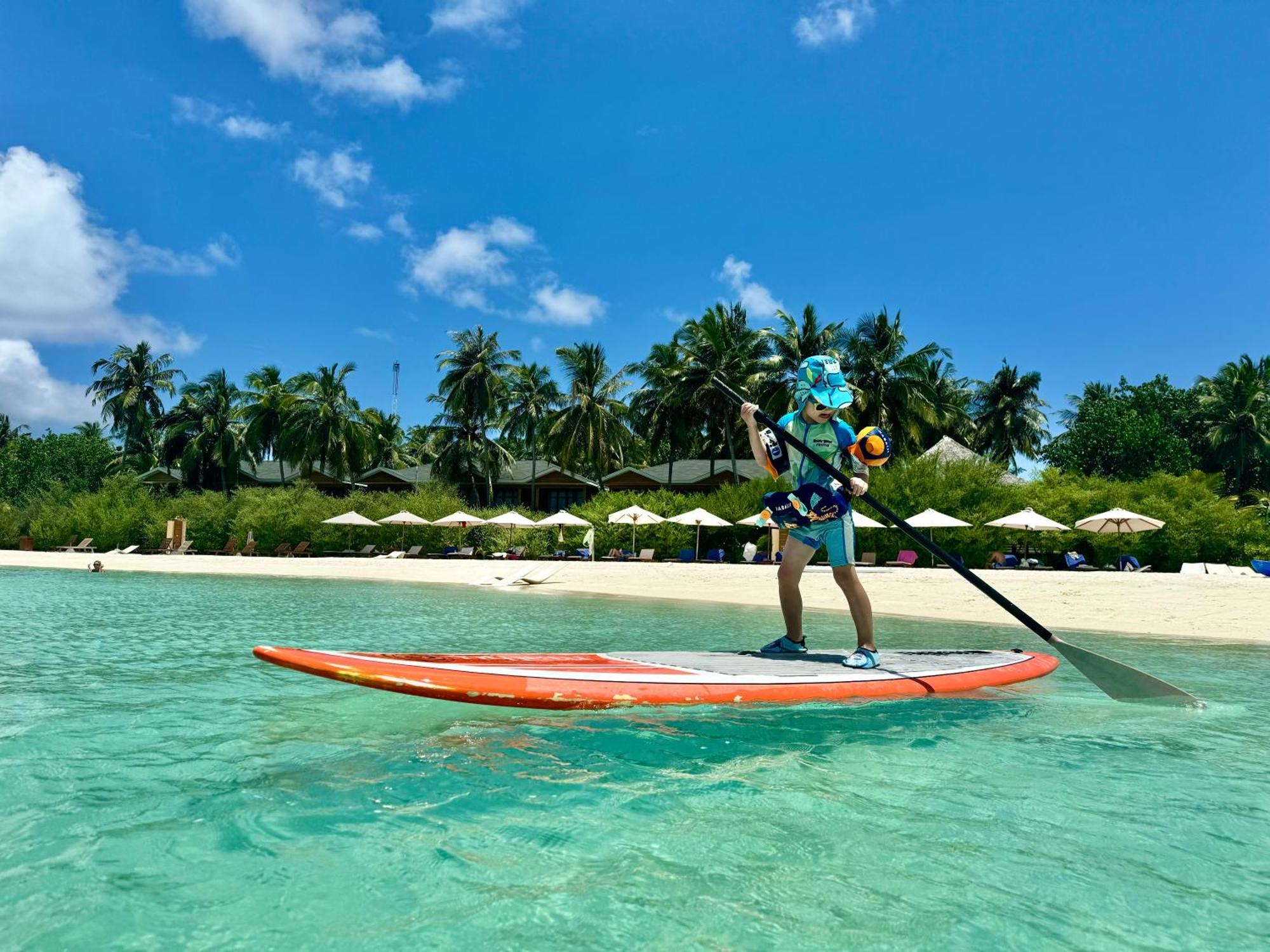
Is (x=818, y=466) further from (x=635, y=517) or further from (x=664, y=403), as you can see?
(x=664, y=403)

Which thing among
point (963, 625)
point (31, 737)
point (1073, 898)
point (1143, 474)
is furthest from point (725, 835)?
point (1143, 474)

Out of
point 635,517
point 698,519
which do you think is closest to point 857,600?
point 698,519

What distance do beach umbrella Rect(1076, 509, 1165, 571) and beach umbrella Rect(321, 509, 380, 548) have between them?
26.9 meters

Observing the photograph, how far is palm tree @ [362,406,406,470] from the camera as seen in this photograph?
50562 millimetres

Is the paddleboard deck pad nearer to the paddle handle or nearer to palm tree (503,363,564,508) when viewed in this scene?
the paddle handle

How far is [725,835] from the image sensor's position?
3.19 metres

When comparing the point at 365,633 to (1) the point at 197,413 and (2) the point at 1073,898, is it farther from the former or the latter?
(1) the point at 197,413

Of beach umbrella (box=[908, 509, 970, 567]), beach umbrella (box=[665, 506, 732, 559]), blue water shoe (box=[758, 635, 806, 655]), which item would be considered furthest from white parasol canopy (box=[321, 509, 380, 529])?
blue water shoe (box=[758, 635, 806, 655])

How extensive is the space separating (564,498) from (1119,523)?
33.2 meters

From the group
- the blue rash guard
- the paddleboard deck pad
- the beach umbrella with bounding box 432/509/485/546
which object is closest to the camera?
the paddleboard deck pad

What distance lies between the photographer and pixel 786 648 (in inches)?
254

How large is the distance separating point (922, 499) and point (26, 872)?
28.1 m

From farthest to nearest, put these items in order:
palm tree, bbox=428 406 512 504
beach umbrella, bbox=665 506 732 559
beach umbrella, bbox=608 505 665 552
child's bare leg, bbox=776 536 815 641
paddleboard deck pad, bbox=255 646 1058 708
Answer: palm tree, bbox=428 406 512 504
beach umbrella, bbox=608 505 665 552
beach umbrella, bbox=665 506 732 559
child's bare leg, bbox=776 536 815 641
paddleboard deck pad, bbox=255 646 1058 708

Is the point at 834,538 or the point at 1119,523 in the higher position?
the point at 1119,523
